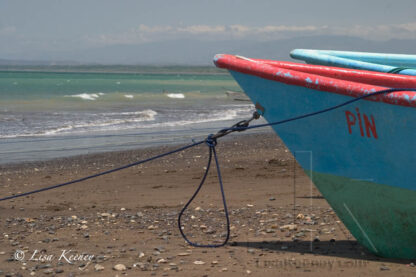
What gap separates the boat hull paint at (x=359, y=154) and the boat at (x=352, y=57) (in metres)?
2.46

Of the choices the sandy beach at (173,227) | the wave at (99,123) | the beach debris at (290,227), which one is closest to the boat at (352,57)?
the sandy beach at (173,227)

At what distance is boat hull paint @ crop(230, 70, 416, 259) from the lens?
398 cm

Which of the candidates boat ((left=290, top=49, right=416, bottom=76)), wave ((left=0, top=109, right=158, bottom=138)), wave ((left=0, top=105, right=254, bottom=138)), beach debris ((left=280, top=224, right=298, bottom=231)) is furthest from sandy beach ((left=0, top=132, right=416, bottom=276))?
wave ((left=0, top=105, right=254, bottom=138))

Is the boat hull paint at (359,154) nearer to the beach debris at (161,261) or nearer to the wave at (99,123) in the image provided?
the beach debris at (161,261)

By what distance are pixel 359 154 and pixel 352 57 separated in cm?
510

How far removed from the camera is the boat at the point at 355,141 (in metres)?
3.95

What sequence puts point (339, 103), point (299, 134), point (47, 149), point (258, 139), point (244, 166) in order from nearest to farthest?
point (339, 103) → point (299, 134) → point (244, 166) → point (47, 149) → point (258, 139)

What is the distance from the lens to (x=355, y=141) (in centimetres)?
416

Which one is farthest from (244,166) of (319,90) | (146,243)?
(319,90)

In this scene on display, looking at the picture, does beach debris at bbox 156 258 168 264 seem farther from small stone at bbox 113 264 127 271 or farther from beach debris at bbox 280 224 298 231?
beach debris at bbox 280 224 298 231

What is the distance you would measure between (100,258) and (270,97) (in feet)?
6.68

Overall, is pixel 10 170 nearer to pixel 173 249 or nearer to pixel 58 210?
pixel 58 210

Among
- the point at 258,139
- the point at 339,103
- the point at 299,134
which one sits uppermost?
the point at 339,103

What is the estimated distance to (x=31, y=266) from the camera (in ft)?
14.9
